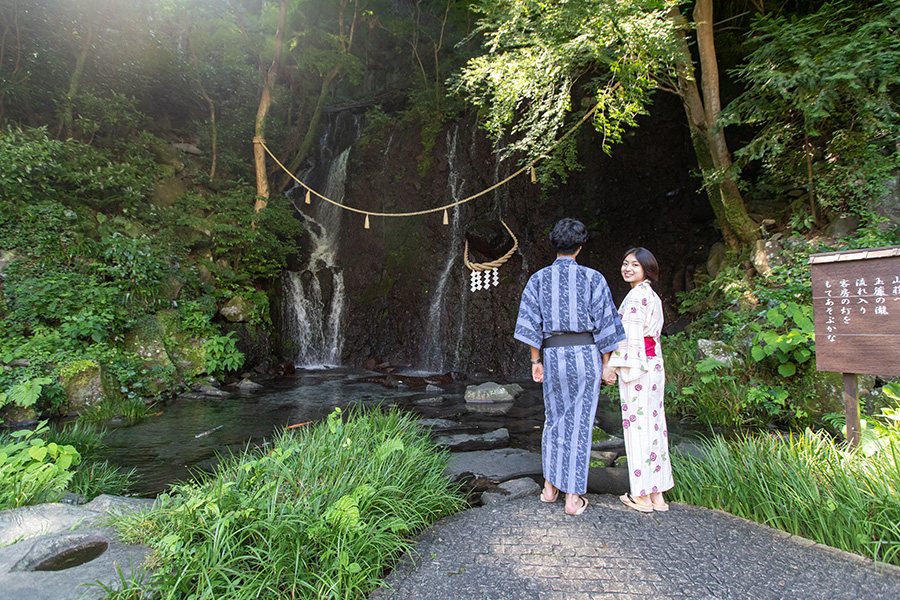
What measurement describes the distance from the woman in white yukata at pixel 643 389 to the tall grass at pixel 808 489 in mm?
317

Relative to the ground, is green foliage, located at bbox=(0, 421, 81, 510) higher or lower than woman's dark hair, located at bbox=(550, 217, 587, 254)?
lower

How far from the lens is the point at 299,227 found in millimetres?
10906

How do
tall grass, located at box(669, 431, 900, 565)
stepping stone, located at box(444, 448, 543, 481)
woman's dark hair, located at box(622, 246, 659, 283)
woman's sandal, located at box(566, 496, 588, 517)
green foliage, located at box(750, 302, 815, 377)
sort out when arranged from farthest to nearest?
green foliage, located at box(750, 302, 815, 377)
stepping stone, located at box(444, 448, 543, 481)
woman's dark hair, located at box(622, 246, 659, 283)
woman's sandal, located at box(566, 496, 588, 517)
tall grass, located at box(669, 431, 900, 565)

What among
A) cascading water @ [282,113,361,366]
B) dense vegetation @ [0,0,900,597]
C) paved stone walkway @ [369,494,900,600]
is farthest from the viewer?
cascading water @ [282,113,361,366]

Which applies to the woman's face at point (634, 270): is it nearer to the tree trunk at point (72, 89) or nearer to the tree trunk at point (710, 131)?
the tree trunk at point (710, 131)

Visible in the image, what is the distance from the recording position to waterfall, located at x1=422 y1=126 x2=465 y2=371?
34.8 ft

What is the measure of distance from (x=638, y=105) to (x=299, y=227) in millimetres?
8036

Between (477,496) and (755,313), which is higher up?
(755,313)

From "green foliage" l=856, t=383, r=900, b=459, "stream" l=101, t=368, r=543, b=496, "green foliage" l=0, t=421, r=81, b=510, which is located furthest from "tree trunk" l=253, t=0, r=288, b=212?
"green foliage" l=856, t=383, r=900, b=459

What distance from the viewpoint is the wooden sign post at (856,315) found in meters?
2.77

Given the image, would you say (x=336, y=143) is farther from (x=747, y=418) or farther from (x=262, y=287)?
(x=747, y=418)

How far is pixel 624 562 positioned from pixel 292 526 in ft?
5.43

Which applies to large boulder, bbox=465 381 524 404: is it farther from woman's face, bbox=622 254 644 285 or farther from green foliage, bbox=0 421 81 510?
green foliage, bbox=0 421 81 510

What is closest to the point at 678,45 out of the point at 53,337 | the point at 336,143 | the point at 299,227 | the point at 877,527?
the point at 877,527
